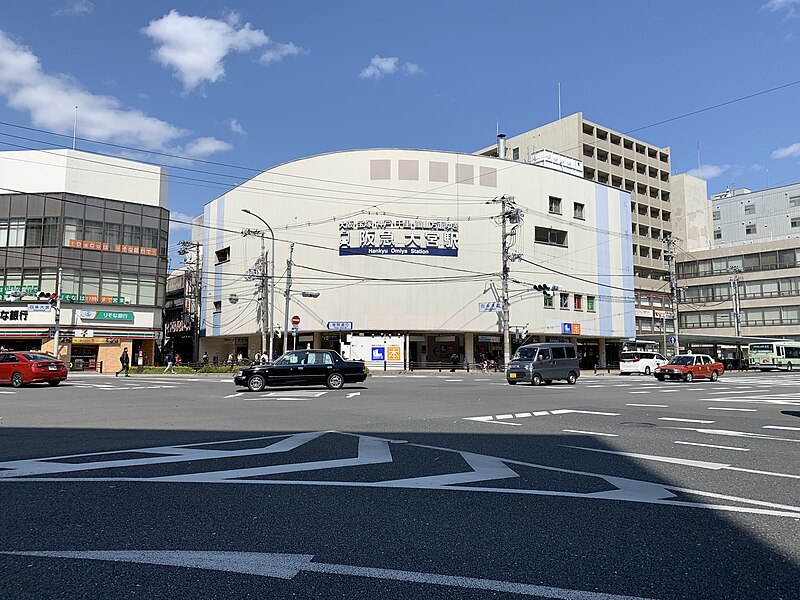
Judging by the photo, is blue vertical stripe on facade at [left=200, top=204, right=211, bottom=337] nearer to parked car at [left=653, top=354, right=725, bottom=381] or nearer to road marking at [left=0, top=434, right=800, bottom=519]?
parked car at [left=653, top=354, right=725, bottom=381]

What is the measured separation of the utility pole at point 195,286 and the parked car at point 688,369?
151ft

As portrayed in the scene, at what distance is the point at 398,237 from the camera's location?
5000 centimetres

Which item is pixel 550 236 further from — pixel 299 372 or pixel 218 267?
pixel 299 372

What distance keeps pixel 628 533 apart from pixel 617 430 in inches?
277

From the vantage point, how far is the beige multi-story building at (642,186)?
73875mm

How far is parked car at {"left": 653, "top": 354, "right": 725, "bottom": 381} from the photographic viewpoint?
3158cm

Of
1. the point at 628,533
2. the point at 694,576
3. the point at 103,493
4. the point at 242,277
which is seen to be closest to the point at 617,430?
the point at 628,533

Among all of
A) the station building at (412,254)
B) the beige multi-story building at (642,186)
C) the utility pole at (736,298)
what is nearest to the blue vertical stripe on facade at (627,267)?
the station building at (412,254)

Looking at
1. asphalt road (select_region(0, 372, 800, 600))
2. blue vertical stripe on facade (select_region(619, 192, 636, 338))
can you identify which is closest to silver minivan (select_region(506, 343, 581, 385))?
asphalt road (select_region(0, 372, 800, 600))

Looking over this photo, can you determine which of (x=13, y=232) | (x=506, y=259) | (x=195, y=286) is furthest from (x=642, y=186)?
(x=13, y=232)

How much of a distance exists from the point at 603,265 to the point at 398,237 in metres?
23.0

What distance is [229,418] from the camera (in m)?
13.1

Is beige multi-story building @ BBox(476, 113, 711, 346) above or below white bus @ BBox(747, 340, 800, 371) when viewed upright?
above

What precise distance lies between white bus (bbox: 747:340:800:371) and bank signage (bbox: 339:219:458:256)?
3186 centimetres
